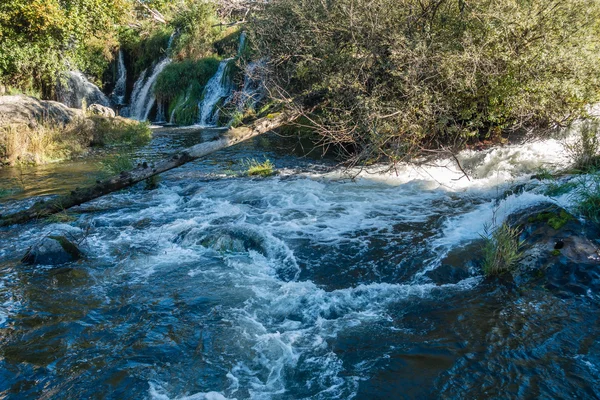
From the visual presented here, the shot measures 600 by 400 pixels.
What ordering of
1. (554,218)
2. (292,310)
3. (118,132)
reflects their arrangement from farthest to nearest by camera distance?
(118,132)
(554,218)
(292,310)

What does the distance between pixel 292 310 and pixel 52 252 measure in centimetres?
390

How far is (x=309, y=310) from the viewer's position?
5492 millimetres

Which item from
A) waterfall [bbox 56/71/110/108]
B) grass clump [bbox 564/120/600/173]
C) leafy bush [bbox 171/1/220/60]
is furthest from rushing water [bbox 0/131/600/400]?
leafy bush [bbox 171/1/220/60]

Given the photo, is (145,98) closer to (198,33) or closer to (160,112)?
(160,112)

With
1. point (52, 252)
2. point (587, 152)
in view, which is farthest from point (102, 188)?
point (587, 152)

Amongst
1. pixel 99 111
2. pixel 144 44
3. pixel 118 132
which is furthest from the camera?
pixel 144 44

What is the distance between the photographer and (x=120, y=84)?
93.3 ft

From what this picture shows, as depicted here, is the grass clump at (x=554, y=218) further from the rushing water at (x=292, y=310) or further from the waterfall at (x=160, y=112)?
the waterfall at (x=160, y=112)

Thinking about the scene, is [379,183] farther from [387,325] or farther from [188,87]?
[188,87]

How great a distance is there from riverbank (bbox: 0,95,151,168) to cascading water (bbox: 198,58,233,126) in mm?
4016

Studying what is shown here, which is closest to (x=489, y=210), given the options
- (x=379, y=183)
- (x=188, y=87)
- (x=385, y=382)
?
(x=379, y=183)

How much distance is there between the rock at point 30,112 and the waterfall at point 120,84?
1154cm

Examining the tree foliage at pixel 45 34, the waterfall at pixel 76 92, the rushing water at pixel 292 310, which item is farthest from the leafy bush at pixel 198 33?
the rushing water at pixel 292 310

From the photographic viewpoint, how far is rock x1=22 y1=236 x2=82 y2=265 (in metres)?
6.85
